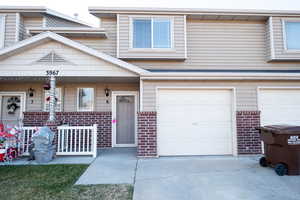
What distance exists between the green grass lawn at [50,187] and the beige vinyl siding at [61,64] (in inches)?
119

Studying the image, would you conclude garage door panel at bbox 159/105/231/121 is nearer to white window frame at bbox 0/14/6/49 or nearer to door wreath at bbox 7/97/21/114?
door wreath at bbox 7/97/21/114

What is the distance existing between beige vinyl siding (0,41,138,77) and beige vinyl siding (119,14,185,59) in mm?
1957

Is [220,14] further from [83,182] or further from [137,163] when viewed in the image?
[83,182]

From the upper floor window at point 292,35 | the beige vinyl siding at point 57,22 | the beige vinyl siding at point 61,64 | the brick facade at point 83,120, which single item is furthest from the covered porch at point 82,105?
the upper floor window at point 292,35

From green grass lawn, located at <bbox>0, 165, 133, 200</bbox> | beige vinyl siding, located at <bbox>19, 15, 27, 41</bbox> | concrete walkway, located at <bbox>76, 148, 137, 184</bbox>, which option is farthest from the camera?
beige vinyl siding, located at <bbox>19, 15, 27, 41</bbox>

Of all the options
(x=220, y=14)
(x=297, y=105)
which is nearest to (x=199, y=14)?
(x=220, y=14)

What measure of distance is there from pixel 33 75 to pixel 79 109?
2.43 metres

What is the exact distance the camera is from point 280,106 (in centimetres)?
641

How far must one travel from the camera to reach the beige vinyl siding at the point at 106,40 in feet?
26.9

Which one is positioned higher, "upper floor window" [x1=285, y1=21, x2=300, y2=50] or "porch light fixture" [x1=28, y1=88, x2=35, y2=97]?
"upper floor window" [x1=285, y1=21, x2=300, y2=50]

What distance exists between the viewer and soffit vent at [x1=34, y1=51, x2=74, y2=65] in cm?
595

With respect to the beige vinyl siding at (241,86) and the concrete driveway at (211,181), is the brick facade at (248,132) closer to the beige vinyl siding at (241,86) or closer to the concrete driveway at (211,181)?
the beige vinyl siding at (241,86)

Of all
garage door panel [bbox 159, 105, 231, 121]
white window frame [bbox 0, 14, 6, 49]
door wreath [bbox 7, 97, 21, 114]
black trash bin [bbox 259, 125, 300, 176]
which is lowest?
black trash bin [bbox 259, 125, 300, 176]

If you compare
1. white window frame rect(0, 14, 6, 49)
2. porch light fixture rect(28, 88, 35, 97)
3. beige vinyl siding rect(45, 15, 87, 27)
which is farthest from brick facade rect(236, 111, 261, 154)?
white window frame rect(0, 14, 6, 49)
